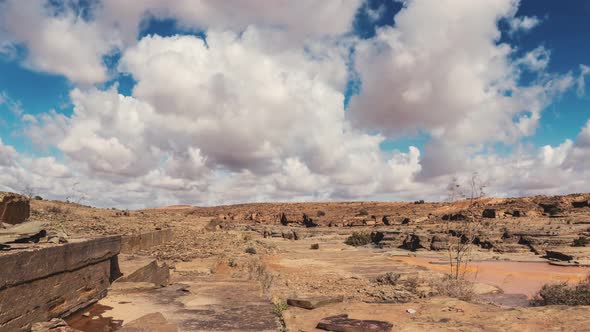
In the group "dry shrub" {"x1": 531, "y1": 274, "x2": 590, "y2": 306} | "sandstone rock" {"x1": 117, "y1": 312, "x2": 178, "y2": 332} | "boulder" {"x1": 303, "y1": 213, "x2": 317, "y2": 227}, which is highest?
"sandstone rock" {"x1": 117, "y1": 312, "x2": 178, "y2": 332}

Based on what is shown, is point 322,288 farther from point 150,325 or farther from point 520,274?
point 520,274

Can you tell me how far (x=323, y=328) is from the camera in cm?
602

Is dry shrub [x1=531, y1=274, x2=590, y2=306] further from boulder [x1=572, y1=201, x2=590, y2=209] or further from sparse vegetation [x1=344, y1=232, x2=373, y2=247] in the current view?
boulder [x1=572, y1=201, x2=590, y2=209]

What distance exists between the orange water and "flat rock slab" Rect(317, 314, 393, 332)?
20.6 ft

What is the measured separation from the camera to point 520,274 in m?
14.4

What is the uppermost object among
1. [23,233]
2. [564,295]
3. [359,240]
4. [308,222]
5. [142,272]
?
[23,233]

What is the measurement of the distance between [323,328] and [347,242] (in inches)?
914

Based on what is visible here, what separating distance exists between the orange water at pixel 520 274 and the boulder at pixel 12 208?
1124cm

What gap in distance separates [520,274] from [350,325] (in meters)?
11.8

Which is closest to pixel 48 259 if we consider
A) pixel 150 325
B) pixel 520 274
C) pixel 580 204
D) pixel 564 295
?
pixel 150 325

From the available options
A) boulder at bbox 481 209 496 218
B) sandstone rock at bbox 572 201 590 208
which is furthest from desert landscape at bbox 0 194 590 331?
sandstone rock at bbox 572 201 590 208

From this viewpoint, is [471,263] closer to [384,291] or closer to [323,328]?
[384,291]

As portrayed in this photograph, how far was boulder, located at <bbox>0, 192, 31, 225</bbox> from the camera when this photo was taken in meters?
6.80

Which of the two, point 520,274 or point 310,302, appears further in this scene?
point 520,274
